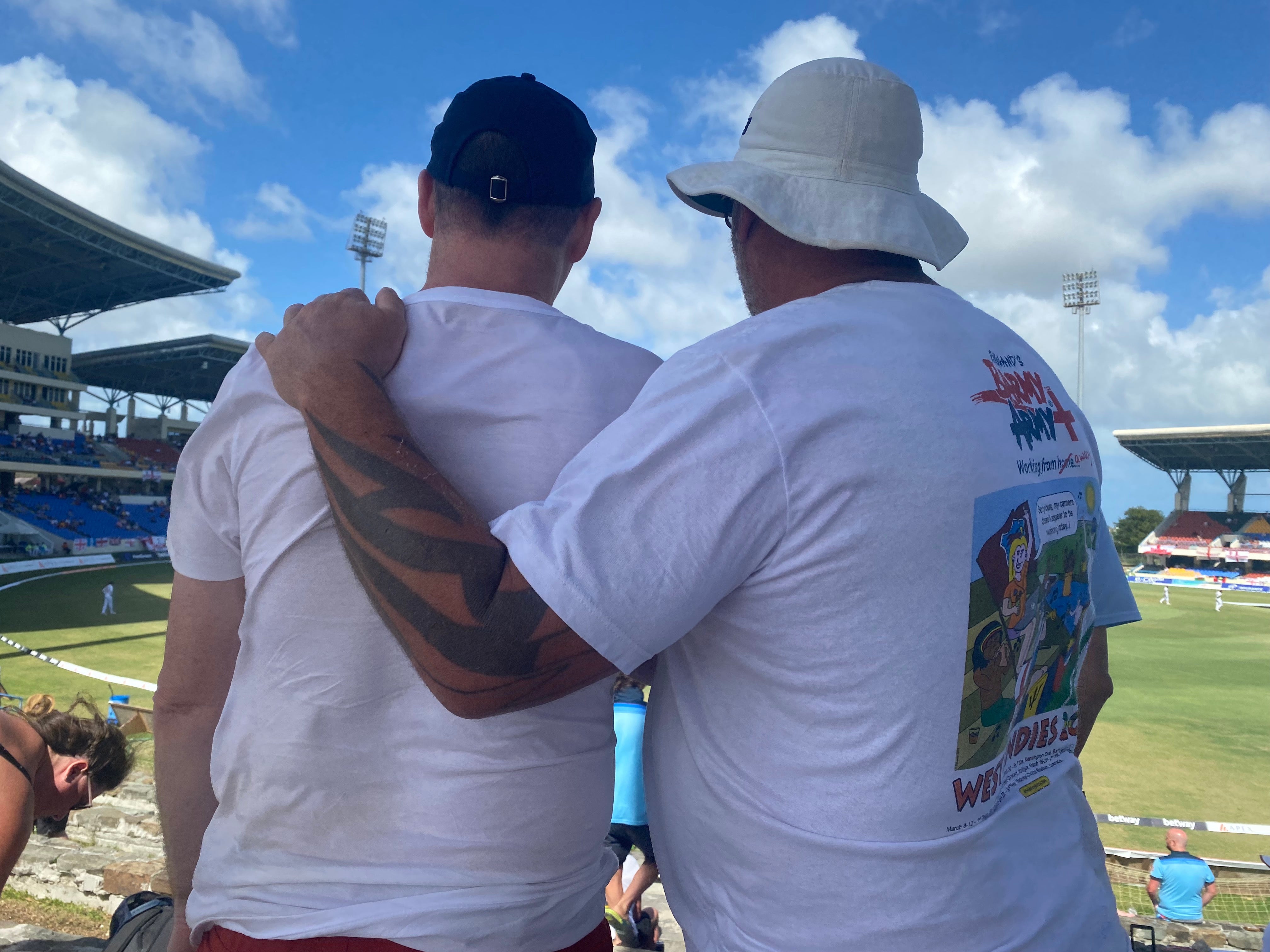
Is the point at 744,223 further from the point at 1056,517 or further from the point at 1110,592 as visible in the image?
the point at 1110,592

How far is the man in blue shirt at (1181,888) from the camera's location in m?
6.58

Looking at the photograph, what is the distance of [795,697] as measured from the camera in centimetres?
116

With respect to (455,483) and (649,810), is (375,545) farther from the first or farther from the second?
(649,810)

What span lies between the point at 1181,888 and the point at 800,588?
7.50 meters

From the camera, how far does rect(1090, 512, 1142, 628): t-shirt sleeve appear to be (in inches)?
68.9

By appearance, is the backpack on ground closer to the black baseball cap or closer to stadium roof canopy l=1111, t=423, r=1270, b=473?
the black baseball cap

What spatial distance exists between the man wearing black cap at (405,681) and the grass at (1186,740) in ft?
28.2

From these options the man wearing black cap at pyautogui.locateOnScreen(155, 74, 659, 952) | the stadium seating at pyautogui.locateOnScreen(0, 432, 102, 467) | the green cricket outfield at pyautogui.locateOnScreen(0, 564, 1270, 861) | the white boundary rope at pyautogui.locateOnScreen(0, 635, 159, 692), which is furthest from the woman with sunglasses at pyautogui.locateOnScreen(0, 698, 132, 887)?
the stadium seating at pyautogui.locateOnScreen(0, 432, 102, 467)

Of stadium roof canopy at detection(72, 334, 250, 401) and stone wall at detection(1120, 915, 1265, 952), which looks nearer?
stone wall at detection(1120, 915, 1265, 952)

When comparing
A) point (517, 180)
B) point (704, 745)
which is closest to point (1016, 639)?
point (704, 745)

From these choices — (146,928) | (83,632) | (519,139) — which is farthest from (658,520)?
(83,632)

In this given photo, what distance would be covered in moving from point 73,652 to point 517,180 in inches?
737

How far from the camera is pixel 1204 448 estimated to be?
51.1m

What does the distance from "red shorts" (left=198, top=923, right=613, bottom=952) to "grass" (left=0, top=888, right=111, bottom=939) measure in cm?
493
